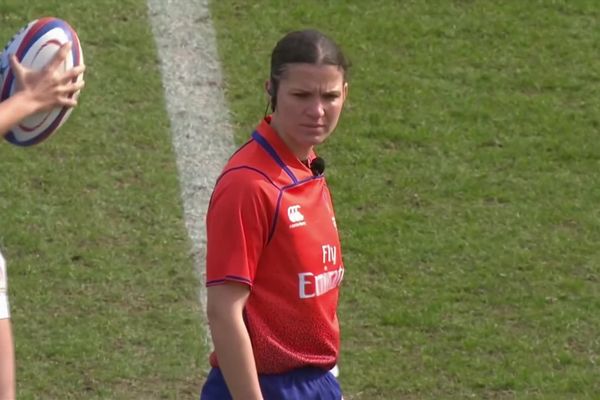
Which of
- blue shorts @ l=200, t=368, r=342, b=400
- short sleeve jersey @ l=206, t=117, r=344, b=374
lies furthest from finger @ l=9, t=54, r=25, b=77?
blue shorts @ l=200, t=368, r=342, b=400

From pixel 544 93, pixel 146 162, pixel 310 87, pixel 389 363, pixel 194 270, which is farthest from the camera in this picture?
pixel 544 93

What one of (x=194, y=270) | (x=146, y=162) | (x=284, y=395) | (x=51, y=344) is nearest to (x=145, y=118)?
(x=146, y=162)

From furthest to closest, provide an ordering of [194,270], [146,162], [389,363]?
[146,162]
[194,270]
[389,363]

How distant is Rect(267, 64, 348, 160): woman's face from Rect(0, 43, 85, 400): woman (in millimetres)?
645

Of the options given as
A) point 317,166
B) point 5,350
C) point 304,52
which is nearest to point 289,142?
point 317,166

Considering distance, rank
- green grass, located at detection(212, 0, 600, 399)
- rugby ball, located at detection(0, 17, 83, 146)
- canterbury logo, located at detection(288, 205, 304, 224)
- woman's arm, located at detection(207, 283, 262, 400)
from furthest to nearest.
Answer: green grass, located at detection(212, 0, 600, 399), rugby ball, located at detection(0, 17, 83, 146), canterbury logo, located at detection(288, 205, 304, 224), woman's arm, located at detection(207, 283, 262, 400)

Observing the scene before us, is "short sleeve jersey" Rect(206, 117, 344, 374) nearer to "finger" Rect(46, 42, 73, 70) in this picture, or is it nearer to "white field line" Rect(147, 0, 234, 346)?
"finger" Rect(46, 42, 73, 70)

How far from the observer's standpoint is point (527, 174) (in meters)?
7.99

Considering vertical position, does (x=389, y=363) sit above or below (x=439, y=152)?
below

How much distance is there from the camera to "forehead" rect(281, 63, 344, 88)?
4.52 m

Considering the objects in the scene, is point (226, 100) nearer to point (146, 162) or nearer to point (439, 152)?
point (146, 162)

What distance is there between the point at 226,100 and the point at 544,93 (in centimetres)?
172

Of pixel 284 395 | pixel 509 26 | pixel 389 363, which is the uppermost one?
pixel 509 26

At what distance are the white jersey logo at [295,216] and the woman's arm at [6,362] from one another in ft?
3.03
